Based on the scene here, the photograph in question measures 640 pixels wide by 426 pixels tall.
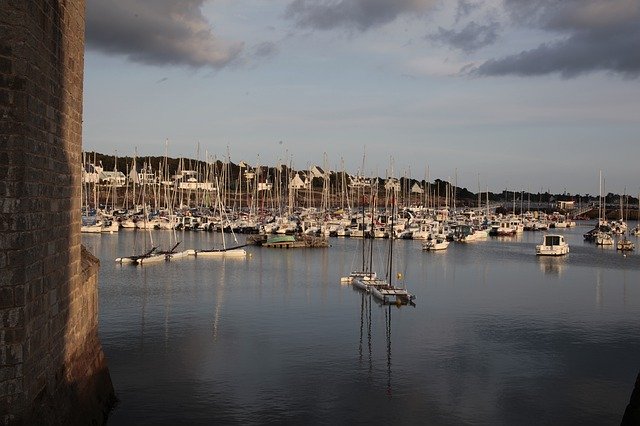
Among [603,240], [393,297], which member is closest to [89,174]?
[603,240]

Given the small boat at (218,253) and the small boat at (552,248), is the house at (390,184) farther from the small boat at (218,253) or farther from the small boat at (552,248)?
the small boat at (552,248)

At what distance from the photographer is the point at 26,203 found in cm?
1123

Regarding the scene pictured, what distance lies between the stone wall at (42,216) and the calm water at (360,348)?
19.9 ft

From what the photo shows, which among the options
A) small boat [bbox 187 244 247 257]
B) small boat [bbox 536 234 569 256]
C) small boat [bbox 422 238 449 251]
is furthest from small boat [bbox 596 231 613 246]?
small boat [bbox 187 244 247 257]

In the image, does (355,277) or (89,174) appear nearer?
(355,277)

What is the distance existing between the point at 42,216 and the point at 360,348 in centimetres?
1908

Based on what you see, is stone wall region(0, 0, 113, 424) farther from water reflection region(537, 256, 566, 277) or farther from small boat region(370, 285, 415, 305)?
water reflection region(537, 256, 566, 277)

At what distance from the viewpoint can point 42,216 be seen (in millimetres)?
12258

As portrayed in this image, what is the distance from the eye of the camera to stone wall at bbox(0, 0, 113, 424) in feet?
35.0

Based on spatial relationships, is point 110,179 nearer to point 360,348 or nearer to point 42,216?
point 360,348

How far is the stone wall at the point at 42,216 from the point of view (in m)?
10.7

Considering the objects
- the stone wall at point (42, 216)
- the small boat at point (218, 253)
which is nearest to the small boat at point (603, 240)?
the small boat at point (218, 253)

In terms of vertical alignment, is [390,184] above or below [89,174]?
below

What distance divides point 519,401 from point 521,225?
104 m
